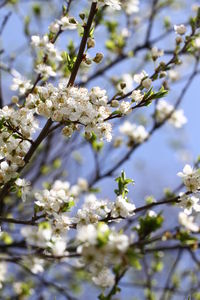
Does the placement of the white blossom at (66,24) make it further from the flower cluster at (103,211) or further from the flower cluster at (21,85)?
the flower cluster at (103,211)

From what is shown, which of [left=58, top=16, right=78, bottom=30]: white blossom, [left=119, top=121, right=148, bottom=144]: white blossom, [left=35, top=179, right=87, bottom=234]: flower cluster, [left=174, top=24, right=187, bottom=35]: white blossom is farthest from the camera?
[left=119, top=121, right=148, bottom=144]: white blossom

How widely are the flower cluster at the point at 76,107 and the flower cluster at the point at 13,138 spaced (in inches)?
3.3

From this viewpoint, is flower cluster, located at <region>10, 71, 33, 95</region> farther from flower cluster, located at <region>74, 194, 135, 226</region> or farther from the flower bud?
flower cluster, located at <region>74, 194, 135, 226</region>

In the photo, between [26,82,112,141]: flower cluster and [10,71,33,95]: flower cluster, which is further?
[10,71,33,95]: flower cluster

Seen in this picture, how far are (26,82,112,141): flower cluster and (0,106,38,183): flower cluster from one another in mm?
84

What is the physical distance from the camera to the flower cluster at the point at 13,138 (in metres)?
1.87

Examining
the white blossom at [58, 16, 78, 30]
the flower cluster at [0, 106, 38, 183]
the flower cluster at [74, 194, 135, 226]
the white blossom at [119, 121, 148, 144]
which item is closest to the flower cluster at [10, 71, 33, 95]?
the white blossom at [58, 16, 78, 30]

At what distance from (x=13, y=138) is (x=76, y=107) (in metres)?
0.35

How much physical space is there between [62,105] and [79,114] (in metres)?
0.09

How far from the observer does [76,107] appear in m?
1.79

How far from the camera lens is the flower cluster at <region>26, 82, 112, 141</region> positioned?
1.80 metres

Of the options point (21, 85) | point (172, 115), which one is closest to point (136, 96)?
point (21, 85)

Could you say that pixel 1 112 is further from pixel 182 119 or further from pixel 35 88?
pixel 182 119

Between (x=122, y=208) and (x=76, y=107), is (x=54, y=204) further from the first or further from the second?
(x=76, y=107)
